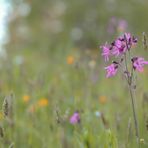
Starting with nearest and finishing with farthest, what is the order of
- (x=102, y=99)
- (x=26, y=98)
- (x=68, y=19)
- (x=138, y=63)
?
(x=138, y=63) < (x=26, y=98) < (x=102, y=99) < (x=68, y=19)

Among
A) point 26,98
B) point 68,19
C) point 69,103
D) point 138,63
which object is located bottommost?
point 138,63

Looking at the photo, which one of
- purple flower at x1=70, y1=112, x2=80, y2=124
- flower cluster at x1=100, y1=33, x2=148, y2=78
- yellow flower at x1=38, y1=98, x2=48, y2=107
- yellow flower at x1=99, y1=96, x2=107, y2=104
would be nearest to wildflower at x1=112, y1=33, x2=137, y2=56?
flower cluster at x1=100, y1=33, x2=148, y2=78

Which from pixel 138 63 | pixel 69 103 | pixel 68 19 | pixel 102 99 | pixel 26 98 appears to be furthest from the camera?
pixel 68 19

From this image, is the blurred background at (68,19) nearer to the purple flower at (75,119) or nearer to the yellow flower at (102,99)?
the yellow flower at (102,99)

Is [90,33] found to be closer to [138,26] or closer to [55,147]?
[138,26]

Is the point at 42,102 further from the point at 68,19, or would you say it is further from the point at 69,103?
the point at 68,19

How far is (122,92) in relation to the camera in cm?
330

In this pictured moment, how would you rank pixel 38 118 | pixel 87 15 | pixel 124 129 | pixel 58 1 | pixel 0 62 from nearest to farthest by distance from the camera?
pixel 124 129, pixel 38 118, pixel 0 62, pixel 87 15, pixel 58 1

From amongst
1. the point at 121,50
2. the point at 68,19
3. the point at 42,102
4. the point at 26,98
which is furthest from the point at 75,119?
the point at 68,19

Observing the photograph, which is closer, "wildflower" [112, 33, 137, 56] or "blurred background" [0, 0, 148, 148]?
"wildflower" [112, 33, 137, 56]

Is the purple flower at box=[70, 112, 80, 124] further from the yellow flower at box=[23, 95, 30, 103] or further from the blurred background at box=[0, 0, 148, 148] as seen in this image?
the yellow flower at box=[23, 95, 30, 103]

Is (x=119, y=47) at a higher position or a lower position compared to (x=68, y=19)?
lower

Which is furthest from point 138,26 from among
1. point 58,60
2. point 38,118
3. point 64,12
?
point 38,118

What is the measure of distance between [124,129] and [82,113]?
28cm
